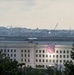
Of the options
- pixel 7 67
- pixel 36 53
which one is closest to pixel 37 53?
pixel 36 53

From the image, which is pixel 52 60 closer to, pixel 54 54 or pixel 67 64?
pixel 54 54

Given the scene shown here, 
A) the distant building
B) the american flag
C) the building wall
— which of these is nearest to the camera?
the american flag

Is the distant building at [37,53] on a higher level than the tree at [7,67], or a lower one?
lower

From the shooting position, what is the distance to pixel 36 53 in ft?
349

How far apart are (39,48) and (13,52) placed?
18.6ft

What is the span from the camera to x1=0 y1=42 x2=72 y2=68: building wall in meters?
102

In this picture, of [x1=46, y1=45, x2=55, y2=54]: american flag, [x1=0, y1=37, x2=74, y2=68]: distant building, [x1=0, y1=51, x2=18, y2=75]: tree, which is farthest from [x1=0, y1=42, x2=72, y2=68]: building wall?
[x1=0, y1=51, x2=18, y2=75]: tree

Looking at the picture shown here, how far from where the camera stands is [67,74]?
25.0 m

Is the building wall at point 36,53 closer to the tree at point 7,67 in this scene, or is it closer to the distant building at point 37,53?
the distant building at point 37,53

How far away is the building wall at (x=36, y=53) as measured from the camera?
335ft

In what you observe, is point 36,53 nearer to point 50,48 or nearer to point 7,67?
point 50,48

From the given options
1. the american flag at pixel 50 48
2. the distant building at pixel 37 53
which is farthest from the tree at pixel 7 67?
the american flag at pixel 50 48

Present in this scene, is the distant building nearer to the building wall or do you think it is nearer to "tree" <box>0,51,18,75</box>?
the building wall

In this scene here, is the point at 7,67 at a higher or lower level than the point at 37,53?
higher
